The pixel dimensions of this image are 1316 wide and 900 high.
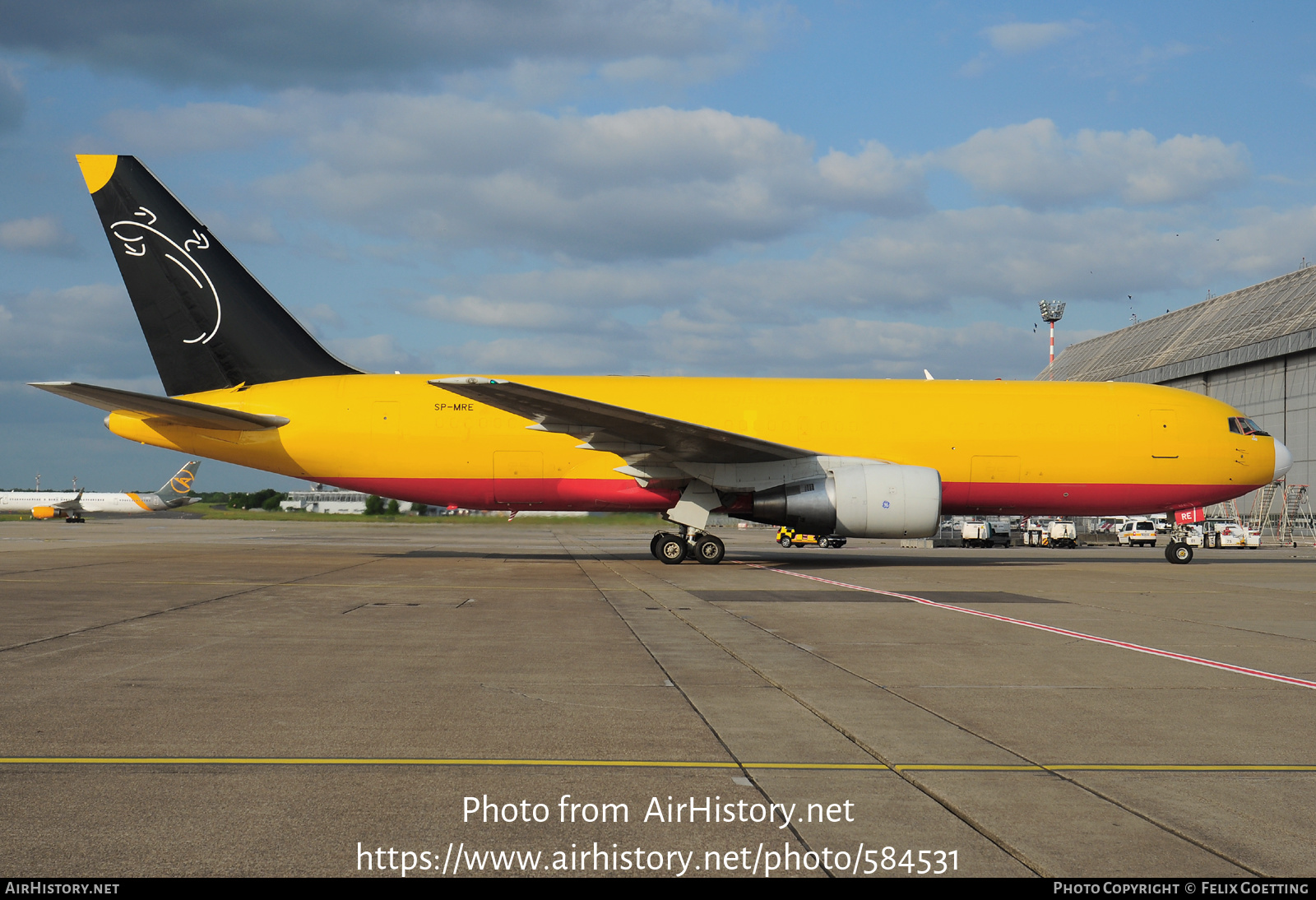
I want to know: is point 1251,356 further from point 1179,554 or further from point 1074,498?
point 1074,498

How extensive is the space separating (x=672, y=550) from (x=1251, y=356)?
5296 centimetres

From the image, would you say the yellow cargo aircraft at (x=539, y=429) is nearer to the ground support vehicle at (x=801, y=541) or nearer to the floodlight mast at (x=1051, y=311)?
the ground support vehicle at (x=801, y=541)

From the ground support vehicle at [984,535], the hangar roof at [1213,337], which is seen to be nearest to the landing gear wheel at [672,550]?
the ground support vehicle at [984,535]

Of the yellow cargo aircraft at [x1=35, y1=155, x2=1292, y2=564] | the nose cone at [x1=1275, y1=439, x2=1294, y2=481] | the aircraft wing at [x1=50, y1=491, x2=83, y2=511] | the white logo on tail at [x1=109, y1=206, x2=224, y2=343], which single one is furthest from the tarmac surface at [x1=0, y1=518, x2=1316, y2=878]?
the aircraft wing at [x1=50, y1=491, x2=83, y2=511]

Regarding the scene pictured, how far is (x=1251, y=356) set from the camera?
57219 mm

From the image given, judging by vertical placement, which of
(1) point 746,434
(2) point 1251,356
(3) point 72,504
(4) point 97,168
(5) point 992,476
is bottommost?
(3) point 72,504

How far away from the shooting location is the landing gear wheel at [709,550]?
2044 cm

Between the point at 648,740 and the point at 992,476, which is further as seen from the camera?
the point at 992,476

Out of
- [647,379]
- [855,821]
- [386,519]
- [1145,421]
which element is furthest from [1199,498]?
[386,519]

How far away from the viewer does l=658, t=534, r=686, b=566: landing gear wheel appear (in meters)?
20.5

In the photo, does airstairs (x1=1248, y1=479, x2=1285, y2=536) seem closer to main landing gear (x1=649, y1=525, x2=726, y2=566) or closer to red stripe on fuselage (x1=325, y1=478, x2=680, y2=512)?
main landing gear (x1=649, y1=525, x2=726, y2=566)

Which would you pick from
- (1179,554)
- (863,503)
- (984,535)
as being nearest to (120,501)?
(984,535)

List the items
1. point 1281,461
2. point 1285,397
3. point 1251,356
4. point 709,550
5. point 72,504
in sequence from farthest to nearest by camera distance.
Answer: point 72,504
point 1251,356
point 1285,397
point 1281,461
point 709,550

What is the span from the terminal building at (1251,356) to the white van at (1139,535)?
6.00 metres
